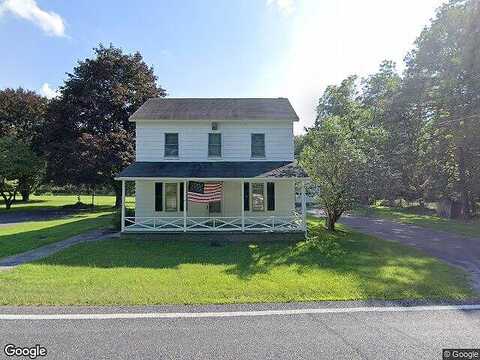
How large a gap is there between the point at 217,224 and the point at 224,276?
26.4ft

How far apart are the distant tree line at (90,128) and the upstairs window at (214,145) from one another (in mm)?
12988

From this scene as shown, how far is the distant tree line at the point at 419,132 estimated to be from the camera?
693 inches

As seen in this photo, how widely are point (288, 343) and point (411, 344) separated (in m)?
1.90

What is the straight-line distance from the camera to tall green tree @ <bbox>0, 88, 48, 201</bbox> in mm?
37281

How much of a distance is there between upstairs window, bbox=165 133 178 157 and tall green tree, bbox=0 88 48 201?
26693 mm

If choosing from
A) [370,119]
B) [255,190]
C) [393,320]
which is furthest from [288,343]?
[370,119]

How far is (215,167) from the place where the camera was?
16719 mm

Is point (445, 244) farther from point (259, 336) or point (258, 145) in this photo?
point (259, 336)

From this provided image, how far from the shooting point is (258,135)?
58.5 feet

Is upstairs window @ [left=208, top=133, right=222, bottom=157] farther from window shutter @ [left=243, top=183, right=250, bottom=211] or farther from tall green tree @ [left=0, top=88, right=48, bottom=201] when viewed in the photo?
tall green tree @ [left=0, top=88, right=48, bottom=201]

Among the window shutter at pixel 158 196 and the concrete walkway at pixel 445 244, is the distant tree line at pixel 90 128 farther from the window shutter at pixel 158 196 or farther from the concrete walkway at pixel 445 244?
the concrete walkway at pixel 445 244

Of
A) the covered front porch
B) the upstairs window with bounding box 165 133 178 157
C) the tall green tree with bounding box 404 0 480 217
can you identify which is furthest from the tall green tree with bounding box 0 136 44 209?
the tall green tree with bounding box 404 0 480 217

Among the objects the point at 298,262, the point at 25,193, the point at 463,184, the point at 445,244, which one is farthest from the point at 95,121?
the point at 463,184

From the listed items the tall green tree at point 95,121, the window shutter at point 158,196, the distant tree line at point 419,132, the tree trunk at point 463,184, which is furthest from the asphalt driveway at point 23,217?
the tree trunk at point 463,184
